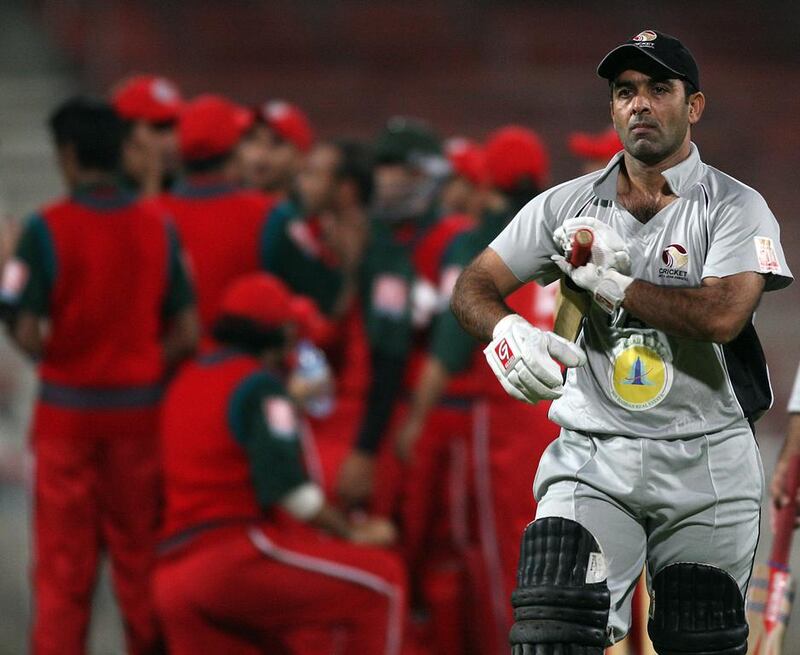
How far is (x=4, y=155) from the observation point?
13586mm

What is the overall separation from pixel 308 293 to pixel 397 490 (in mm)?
1036

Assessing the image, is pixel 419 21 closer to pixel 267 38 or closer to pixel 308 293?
pixel 267 38

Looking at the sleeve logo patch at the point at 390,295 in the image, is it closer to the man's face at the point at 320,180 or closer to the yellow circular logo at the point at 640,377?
the man's face at the point at 320,180

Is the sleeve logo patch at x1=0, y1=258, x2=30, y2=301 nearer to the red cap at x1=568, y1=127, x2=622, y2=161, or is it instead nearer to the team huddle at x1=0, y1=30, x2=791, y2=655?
the team huddle at x1=0, y1=30, x2=791, y2=655

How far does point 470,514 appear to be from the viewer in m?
6.56

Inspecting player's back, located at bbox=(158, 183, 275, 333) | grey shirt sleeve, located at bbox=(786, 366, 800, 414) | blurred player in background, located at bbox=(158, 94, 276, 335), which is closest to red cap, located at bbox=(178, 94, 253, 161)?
blurred player in background, located at bbox=(158, 94, 276, 335)

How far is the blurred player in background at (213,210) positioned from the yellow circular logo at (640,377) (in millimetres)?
2918

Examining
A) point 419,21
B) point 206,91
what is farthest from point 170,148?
point 419,21

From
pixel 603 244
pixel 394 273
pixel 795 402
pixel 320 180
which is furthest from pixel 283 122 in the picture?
pixel 603 244

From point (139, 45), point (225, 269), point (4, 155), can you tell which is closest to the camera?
point (225, 269)

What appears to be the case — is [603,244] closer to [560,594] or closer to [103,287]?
[560,594]

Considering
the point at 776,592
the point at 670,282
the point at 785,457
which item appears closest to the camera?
the point at 670,282

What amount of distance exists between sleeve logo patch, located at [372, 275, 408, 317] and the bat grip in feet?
7.78

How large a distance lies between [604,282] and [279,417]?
2.14m
